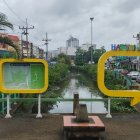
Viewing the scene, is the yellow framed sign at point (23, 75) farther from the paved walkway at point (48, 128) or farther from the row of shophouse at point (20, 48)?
the row of shophouse at point (20, 48)

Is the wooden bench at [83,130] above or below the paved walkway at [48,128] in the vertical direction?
above

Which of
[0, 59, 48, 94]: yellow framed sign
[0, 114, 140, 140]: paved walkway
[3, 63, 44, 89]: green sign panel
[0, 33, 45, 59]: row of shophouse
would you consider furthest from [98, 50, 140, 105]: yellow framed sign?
[0, 33, 45, 59]: row of shophouse

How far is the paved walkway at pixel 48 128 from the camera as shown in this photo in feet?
28.6

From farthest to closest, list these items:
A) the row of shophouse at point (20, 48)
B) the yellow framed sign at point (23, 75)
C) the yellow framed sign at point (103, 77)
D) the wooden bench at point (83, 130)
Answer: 1. the row of shophouse at point (20, 48)
2. the yellow framed sign at point (23, 75)
3. the yellow framed sign at point (103, 77)
4. the wooden bench at point (83, 130)

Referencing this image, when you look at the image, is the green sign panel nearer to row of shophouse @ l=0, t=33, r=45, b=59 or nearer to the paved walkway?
the paved walkway

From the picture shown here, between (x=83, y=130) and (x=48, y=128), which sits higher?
(x=83, y=130)

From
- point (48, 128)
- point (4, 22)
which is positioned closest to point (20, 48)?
point (4, 22)

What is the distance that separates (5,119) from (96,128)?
404 cm

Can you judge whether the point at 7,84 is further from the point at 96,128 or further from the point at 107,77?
the point at 107,77

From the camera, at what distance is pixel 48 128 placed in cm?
969

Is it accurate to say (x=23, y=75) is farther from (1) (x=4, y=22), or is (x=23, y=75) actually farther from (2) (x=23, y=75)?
(1) (x=4, y=22)

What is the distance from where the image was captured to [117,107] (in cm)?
1597

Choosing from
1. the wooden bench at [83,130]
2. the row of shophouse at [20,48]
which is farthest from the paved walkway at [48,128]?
the row of shophouse at [20,48]

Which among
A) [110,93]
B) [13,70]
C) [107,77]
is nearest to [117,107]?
[110,93]
